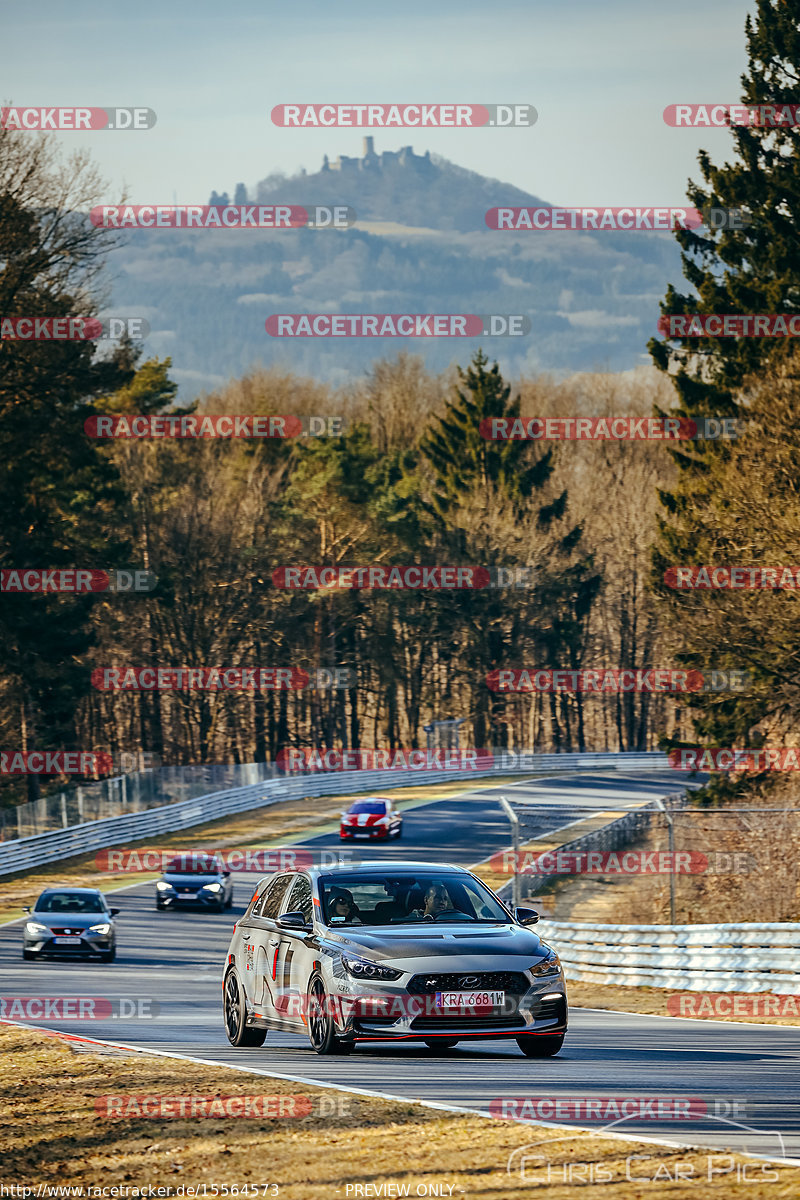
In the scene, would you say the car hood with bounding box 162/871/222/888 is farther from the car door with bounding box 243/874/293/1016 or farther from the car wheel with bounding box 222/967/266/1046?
the car door with bounding box 243/874/293/1016

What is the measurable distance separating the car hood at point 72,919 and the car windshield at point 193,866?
9712 mm

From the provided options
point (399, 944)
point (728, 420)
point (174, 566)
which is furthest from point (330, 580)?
point (399, 944)

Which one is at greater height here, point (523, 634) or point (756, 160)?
point (756, 160)

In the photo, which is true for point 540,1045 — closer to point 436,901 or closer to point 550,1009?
point 550,1009

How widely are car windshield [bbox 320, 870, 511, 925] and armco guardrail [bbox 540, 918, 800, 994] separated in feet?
22.3

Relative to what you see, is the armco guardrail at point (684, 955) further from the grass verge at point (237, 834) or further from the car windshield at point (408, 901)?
the grass verge at point (237, 834)

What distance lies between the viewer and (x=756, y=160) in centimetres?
4784

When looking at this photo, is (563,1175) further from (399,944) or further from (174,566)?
(174,566)

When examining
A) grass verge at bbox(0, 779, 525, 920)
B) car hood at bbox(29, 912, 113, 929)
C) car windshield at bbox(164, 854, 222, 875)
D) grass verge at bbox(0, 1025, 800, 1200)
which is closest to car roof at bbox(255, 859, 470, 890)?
grass verge at bbox(0, 1025, 800, 1200)

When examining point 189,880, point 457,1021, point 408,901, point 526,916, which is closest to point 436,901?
point 408,901

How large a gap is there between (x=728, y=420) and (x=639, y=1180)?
41229mm

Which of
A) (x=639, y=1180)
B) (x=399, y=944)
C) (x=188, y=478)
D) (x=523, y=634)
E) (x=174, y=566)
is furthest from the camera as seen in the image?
(x=523, y=634)

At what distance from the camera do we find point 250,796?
58.7 m

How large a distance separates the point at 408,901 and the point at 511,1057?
144cm
